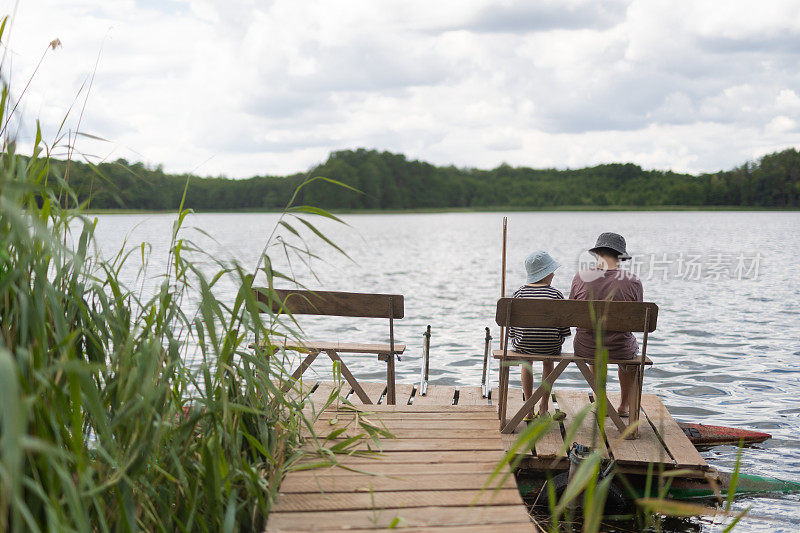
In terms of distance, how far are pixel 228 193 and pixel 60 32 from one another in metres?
31.3

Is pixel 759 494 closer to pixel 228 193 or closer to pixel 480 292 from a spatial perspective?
pixel 480 292

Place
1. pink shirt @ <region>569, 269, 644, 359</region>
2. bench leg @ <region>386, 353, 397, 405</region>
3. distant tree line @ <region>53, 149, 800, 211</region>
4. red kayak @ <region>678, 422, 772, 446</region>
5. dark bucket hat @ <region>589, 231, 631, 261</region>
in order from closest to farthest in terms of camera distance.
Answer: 1. pink shirt @ <region>569, 269, 644, 359</region>
2. dark bucket hat @ <region>589, 231, 631, 261</region>
3. bench leg @ <region>386, 353, 397, 405</region>
4. red kayak @ <region>678, 422, 772, 446</region>
5. distant tree line @ <region>53, 149, 800, 211</region>

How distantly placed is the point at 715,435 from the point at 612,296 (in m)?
1.59

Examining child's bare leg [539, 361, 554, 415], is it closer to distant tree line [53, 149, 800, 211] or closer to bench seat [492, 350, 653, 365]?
bench seat [492, 350, 653, 365]

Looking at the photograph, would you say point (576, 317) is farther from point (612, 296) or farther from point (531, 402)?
point (531, 402)

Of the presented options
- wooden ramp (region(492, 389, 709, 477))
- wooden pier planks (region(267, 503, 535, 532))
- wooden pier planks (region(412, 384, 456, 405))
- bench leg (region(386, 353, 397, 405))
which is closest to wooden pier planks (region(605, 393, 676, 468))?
wooden ramp (region(492, 389, 709, 477))

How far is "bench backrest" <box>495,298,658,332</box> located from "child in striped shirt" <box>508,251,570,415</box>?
0.32 m

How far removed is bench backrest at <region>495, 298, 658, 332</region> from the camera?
4445mm

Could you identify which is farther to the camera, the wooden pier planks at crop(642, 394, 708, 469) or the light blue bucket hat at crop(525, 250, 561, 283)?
the light blue bucket hat at crop(525, 250, 561, 283)

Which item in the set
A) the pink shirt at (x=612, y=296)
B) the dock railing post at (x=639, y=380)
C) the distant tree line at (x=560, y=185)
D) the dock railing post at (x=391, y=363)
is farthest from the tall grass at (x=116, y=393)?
the distant tree line at (x=560, y=185)

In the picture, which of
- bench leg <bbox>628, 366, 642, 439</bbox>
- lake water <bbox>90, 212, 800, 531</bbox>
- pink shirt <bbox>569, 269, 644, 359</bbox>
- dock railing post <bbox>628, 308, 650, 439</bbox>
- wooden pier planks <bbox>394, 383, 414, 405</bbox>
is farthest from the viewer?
lake water <bbox>90, 212, 800, 531</bbox>

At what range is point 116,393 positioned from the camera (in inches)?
85.7

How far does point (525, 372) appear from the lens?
5.25 m

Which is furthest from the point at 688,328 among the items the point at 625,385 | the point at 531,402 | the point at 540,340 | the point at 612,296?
the point at 531,402
